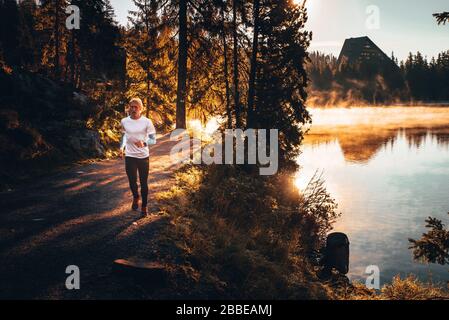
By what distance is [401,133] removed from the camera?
62875mm

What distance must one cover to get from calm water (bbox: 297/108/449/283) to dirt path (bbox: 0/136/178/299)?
31.5 ft

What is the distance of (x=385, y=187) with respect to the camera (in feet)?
94.0

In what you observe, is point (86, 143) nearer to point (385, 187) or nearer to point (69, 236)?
point (69, 236)

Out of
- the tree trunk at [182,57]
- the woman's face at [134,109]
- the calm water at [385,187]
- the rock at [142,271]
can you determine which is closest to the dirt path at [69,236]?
the rock at [142,271]

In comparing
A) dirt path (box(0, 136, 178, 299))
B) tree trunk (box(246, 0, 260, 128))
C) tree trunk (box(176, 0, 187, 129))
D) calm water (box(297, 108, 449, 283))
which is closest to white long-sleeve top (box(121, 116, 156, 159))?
dirt path (box(0, 136, 178, 299))

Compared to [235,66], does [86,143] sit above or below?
below

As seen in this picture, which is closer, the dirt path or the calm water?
the dirt path

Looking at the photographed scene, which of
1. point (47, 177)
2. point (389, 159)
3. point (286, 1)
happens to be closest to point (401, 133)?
point (389, 159)

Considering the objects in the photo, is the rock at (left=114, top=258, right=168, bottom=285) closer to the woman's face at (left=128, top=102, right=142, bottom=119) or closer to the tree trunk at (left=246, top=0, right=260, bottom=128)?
the woman's face at (left=128, top=102, right=142, bottom=119)

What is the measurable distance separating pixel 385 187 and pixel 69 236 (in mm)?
27067

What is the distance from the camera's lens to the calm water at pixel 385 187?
52.1 feet

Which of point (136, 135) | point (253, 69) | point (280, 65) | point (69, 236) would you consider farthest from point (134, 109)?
point (280, 65)

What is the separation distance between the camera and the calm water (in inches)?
→ 625
